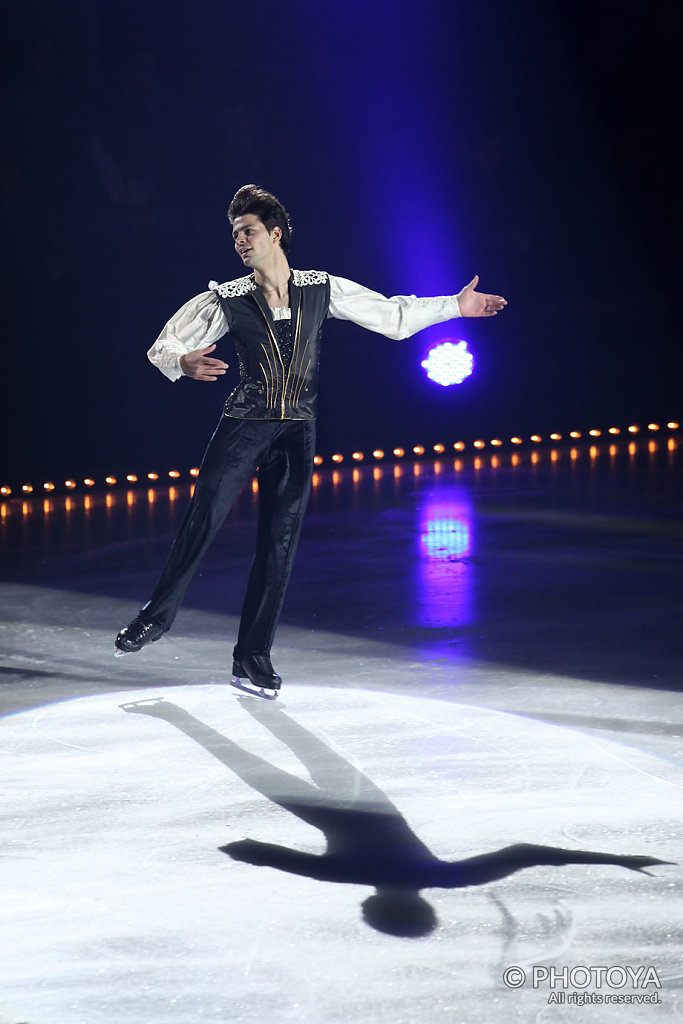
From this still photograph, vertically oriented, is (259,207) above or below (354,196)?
below

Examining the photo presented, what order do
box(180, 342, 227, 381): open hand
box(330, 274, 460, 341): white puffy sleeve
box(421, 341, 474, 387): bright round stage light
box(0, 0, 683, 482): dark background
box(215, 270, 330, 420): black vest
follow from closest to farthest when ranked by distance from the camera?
box(180, 342, 227, 381): open hand → box(215, 270, 330, 420): black vest → box(330, 274, 460, 341): white puffy sleeve → box(0, 0, 683, 482): dark background → box(421, 341, 474, 387): bright round stage light

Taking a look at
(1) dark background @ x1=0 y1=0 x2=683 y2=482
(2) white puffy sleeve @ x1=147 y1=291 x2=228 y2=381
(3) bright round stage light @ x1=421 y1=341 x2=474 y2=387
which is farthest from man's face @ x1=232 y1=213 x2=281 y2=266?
(3) bright round stage light @ x1=421 y1=341 x2=474 y2=387

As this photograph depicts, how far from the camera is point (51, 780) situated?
3076 millimetres

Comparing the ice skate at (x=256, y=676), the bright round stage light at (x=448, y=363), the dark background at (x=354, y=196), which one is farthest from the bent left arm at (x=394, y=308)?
the bright round stage light at (x=448, y=363)

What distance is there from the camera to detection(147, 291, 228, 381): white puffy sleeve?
12.4ft

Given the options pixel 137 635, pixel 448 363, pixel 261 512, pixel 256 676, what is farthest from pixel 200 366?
pixel 448 363

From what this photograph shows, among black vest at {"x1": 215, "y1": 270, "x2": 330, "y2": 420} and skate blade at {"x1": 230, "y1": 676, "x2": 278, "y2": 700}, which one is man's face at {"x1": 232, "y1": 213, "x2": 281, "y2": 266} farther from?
skate blade at {"x1": 230, "y1": 676, "x2": 278, "y2": 700}

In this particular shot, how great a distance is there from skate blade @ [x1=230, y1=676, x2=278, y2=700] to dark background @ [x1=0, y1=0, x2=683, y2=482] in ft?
19.5

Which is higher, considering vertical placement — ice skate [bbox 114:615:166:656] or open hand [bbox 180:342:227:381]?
open hand [bbox 180:342:227:381]

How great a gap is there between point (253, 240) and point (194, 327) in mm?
287

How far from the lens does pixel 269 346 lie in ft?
12.4

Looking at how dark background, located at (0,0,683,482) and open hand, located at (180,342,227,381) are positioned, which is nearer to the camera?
open hand, located at (180,342,227,381)

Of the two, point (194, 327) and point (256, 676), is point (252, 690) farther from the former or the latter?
point (194, 327)

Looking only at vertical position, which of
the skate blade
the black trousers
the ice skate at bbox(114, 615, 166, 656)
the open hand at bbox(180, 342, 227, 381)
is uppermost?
the open hand at bbox(180, 342, 227, 381)
